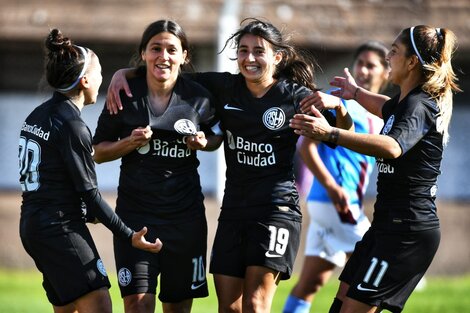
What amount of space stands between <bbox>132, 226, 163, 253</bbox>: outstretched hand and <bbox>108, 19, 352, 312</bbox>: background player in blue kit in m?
0.53

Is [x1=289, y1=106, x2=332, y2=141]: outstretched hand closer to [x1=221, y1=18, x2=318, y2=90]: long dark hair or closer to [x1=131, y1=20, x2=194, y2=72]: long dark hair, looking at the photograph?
[x1=221, y1=18, x2=318, y2=90]: long dark hair

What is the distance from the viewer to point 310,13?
47.9 ft

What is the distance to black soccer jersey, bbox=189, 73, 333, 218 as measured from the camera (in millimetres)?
6500

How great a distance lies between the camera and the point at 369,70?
8.31 m

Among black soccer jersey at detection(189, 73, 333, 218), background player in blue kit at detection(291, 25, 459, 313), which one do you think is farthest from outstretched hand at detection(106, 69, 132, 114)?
background player in blue kit at detection(291, 25, 459, 313)

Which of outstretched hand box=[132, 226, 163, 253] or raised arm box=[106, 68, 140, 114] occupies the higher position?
raised arm box=[106, 68, 140, 114]

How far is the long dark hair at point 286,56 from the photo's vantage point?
6617 millimetres

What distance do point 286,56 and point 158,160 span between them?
1.14 meters

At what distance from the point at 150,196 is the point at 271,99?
1024 mm

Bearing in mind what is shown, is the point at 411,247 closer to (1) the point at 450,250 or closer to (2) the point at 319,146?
(2) the point at 319,146

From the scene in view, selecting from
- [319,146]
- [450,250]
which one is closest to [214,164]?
[450,250]

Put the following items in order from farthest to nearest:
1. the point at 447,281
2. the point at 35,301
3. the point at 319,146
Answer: the point at 447,281, the point at 35,301, the point at 319,146

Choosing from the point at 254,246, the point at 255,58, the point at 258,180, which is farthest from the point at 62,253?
the point at 255,58

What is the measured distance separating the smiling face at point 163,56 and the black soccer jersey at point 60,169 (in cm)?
71
